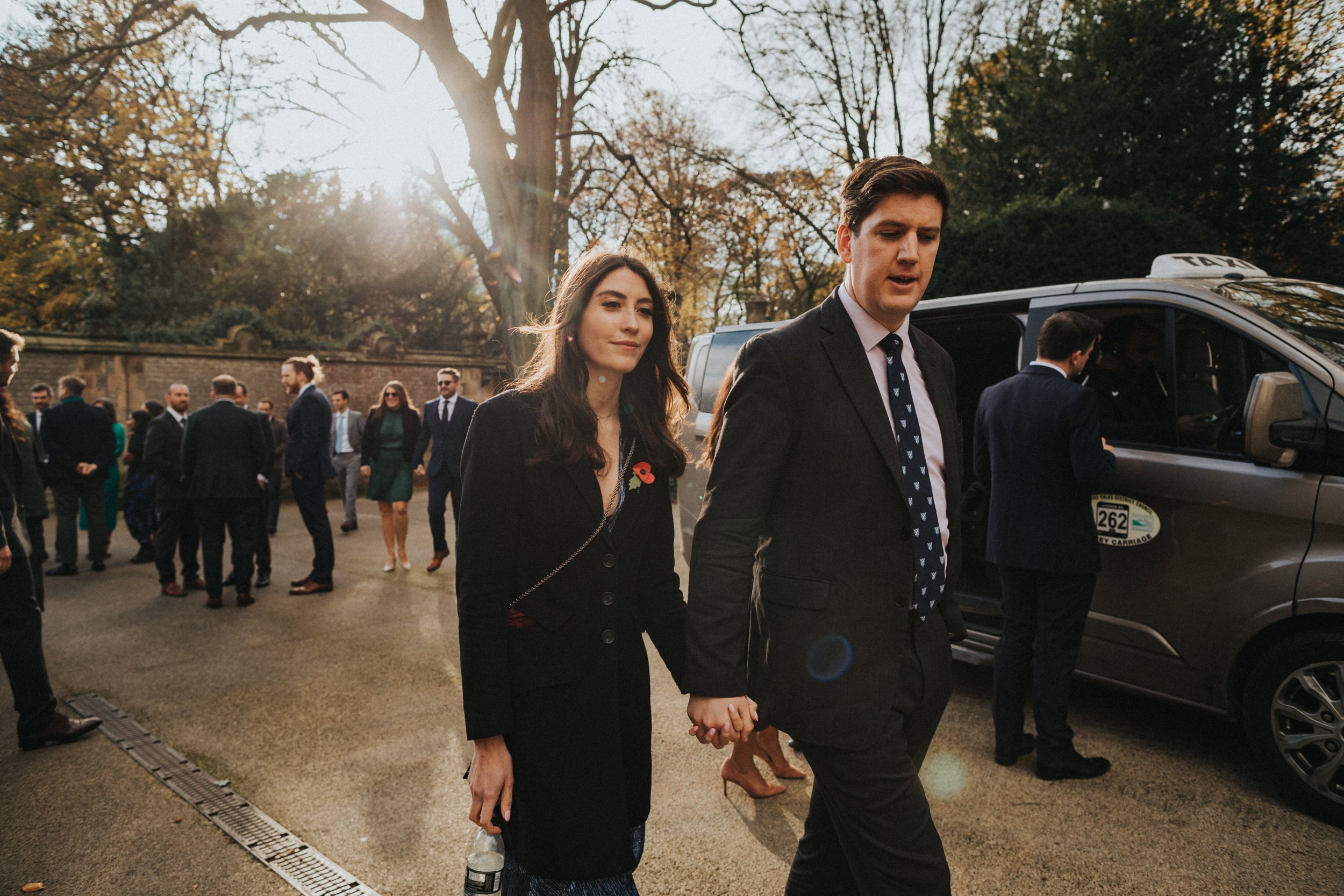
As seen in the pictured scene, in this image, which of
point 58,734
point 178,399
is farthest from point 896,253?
point 178,399

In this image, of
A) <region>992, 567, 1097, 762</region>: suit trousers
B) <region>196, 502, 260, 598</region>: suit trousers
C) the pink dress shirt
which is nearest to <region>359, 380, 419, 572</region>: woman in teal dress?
<region>196, 502, 260, 598</region>: suit trousers

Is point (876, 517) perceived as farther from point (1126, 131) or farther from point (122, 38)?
point (1126, 131)

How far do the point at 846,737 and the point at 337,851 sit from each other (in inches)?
91.1

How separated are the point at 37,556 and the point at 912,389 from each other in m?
5.74

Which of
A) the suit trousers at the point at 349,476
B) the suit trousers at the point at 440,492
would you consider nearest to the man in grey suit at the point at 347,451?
the suit trousers at the point at 349,476

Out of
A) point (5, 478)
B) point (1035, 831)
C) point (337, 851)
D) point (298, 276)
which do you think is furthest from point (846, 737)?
point (298, 276)

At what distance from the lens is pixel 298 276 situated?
75.5 feet

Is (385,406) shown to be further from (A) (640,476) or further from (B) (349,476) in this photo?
(A) (640,476)

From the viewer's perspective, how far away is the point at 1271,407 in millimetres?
2994

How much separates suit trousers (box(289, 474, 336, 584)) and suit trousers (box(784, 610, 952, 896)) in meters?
6.54

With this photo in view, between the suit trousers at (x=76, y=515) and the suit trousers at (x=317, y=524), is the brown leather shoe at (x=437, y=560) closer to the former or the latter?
the suit trousers at (x=317, y=524)

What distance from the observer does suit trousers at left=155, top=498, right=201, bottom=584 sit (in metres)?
7.41

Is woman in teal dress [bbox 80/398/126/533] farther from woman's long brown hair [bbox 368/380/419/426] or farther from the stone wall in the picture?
the stone wall

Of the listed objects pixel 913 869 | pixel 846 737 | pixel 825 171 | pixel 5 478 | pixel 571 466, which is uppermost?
pixel 825 171
